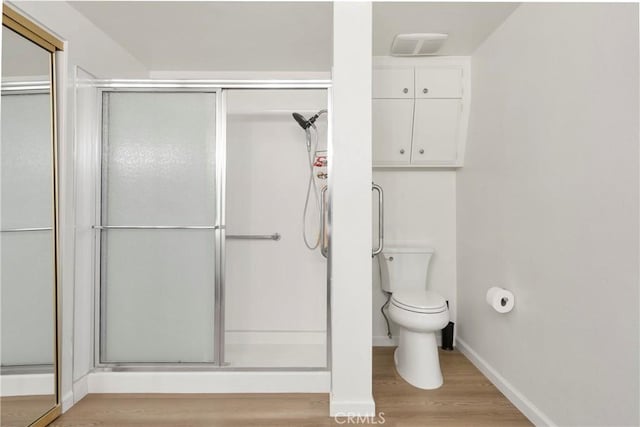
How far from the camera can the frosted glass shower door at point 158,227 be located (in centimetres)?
216

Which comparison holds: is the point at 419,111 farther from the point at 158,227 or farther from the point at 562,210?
the point at 158,227

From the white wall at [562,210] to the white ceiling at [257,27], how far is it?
1.01 ft

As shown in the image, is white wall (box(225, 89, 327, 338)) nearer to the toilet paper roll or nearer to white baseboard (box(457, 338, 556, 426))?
white baseboard (box(457, 338, 556, 426))

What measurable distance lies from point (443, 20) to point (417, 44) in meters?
0.28

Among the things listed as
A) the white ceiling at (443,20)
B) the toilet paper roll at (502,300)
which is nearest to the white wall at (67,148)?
the white ceiling at (443,20)

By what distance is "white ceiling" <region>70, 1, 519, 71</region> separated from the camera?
205 centimetres

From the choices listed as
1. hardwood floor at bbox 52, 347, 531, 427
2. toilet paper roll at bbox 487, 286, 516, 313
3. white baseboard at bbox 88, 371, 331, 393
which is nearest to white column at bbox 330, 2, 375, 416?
hardwood floor at bbox 52, 347, 531, 427

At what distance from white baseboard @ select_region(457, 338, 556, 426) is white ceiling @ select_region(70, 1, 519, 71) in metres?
2.17

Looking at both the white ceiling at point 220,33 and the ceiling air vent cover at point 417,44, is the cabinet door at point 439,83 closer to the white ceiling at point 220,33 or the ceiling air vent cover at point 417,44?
the ceiling air vent cover at point 417,44

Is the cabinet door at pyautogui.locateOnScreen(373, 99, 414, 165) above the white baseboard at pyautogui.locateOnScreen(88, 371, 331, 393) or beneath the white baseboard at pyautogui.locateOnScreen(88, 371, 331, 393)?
above

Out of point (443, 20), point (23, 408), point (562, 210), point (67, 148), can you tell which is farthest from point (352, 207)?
point (23, 408)

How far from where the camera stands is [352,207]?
1.88 meters

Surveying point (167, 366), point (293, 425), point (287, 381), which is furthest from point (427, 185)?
point (167, 366)

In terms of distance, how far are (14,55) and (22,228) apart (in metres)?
0.79
